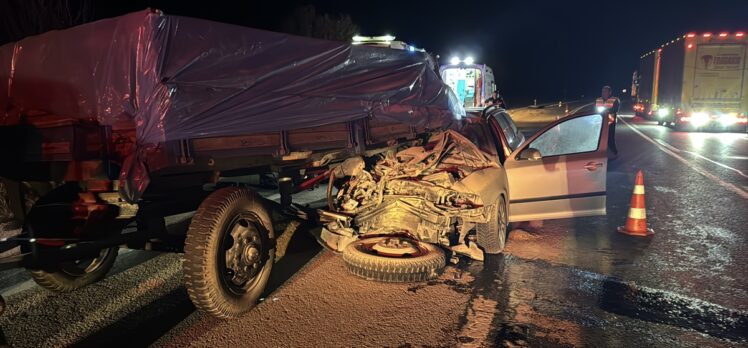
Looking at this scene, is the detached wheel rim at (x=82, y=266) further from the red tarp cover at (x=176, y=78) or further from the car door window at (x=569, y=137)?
the car door window at (x=569, y=137)

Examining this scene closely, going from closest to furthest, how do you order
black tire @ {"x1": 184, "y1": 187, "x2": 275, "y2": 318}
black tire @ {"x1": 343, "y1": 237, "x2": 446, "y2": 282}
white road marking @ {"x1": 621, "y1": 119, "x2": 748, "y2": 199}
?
black tire @ {"x1": 184, "y1": 187, "x2": 275, "y2": 318}, black tire @ {"x1": 343, "y1": 237, "x2": 446, "y2": 282}, white road marking @ {"x1": 621, "y1": 119, "x2": 748, "y2": 199}

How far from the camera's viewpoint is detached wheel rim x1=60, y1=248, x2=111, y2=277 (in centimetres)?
448

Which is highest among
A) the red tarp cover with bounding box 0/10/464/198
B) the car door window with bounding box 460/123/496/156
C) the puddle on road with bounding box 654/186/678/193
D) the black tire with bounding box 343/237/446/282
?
the red tarp cover with bounding box 0/10/464/198

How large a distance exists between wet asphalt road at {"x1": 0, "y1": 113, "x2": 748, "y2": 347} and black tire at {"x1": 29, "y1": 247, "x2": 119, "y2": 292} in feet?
0.28

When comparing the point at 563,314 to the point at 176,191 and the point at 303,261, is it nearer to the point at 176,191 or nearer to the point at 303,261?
the point at 303,261

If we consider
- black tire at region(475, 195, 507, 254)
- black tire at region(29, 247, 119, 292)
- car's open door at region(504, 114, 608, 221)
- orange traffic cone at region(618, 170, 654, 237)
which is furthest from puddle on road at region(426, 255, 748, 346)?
black tire at region(29, 247, 119, 292)

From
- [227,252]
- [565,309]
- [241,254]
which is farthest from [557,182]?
[227,252]

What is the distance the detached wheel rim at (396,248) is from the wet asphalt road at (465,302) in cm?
32

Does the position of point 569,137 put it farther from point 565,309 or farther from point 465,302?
point 465,302

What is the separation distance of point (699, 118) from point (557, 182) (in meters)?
18.7

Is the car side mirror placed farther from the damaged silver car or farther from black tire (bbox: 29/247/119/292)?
black tire (bbox: 29/247/119/292)

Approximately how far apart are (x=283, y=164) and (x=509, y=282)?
89.1 inches

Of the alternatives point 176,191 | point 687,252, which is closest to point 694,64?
point 687,252

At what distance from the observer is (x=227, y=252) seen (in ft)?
12.9
